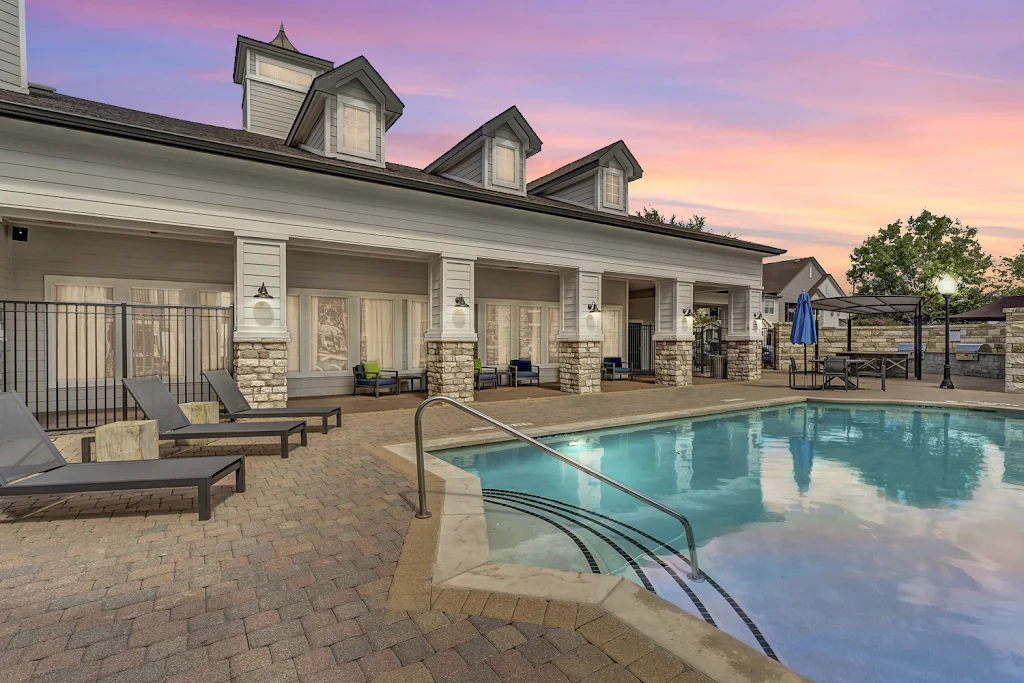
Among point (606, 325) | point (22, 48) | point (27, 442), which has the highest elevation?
point (22, 48)

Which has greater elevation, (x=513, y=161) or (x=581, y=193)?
(x=513, y=161)

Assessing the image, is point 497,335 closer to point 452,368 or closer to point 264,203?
point 452,368

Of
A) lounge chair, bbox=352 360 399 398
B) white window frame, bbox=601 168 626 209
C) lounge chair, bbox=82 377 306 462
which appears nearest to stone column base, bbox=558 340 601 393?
lounge chair, bbox=352 360 399 398

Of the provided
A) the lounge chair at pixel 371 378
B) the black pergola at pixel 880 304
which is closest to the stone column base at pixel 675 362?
the black pergola at pixel 880 304

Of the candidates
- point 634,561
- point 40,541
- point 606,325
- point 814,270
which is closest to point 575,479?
point 634,561

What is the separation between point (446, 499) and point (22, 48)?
14.5 m

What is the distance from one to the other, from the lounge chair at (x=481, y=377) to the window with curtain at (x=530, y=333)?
1962 mm

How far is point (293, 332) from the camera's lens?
12914mm

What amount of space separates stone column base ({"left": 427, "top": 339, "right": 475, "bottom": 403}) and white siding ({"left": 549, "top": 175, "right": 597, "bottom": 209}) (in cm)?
798

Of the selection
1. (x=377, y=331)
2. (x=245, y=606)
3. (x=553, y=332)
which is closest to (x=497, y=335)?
(x=553, y=332)

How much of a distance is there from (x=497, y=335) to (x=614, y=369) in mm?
4711

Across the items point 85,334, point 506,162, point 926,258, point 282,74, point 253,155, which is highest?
point 282,74

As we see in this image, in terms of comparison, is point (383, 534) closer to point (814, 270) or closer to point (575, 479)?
point (575, 479)

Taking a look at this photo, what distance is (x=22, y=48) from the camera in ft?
35.0
